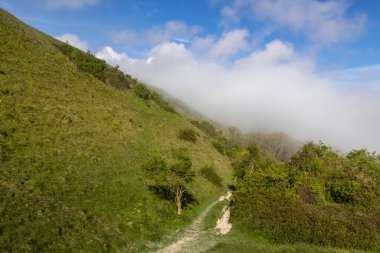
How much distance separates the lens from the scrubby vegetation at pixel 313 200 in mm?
30422

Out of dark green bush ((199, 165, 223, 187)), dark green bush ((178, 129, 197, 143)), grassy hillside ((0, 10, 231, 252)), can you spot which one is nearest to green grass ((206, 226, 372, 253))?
grassy hillside ((0, 10, 231, 252))

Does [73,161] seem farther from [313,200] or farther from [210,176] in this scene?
[313,200]

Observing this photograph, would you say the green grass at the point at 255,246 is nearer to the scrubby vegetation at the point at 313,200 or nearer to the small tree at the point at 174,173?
the scrubby vegetation at the point at 313,200

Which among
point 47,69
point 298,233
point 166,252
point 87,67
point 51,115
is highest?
point 87,67

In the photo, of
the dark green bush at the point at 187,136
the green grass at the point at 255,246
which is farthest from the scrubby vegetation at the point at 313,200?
the dark green bush at the point at 187,136

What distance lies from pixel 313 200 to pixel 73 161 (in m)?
35.3

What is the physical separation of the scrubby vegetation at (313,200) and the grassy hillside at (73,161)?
7.39m

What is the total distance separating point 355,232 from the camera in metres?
31.4

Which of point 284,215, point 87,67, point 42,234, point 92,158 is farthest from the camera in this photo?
point 87,67

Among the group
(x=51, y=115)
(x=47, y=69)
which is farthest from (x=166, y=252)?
(x=47, y=69)

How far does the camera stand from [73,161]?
37875 mm

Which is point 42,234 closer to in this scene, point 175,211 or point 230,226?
point 175,211

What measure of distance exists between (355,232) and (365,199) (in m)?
19.4

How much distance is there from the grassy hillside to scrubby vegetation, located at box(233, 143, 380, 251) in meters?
7.39
